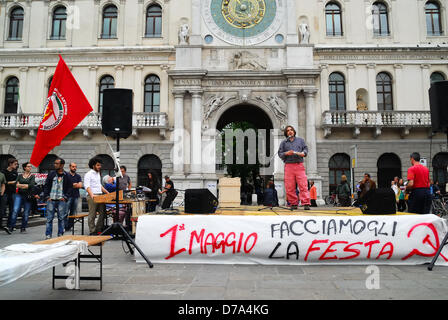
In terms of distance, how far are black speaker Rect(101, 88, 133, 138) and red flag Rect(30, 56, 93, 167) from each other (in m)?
0.48

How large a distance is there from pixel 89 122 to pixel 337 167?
55.1ft

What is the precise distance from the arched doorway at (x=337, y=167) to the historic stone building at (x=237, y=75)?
0.07 m

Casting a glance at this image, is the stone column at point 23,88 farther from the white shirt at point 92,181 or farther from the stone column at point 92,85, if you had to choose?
the white shirt at point 92,181

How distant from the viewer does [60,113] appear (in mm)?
6367

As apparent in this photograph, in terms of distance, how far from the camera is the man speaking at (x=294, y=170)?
26.1 feet

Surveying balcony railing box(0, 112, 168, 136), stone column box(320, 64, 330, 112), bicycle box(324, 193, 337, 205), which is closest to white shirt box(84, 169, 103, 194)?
balcony railing box(0, 112, 168, 136)

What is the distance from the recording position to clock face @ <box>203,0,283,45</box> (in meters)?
21.1

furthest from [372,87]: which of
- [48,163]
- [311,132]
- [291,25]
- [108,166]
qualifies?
[48,163]

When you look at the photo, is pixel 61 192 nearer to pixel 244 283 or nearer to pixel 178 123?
pixel 244 283

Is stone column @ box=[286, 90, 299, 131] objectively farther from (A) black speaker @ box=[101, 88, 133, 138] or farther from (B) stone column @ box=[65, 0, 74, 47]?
(B) stone column @ box=[65, 0, 74, 47]

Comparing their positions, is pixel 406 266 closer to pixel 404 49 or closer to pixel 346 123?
pixel 346 123

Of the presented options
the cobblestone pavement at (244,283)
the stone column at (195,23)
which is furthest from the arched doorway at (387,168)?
the cobblestone pavement at (244,283)

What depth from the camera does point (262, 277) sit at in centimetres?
480

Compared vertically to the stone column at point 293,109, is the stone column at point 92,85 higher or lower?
higher
